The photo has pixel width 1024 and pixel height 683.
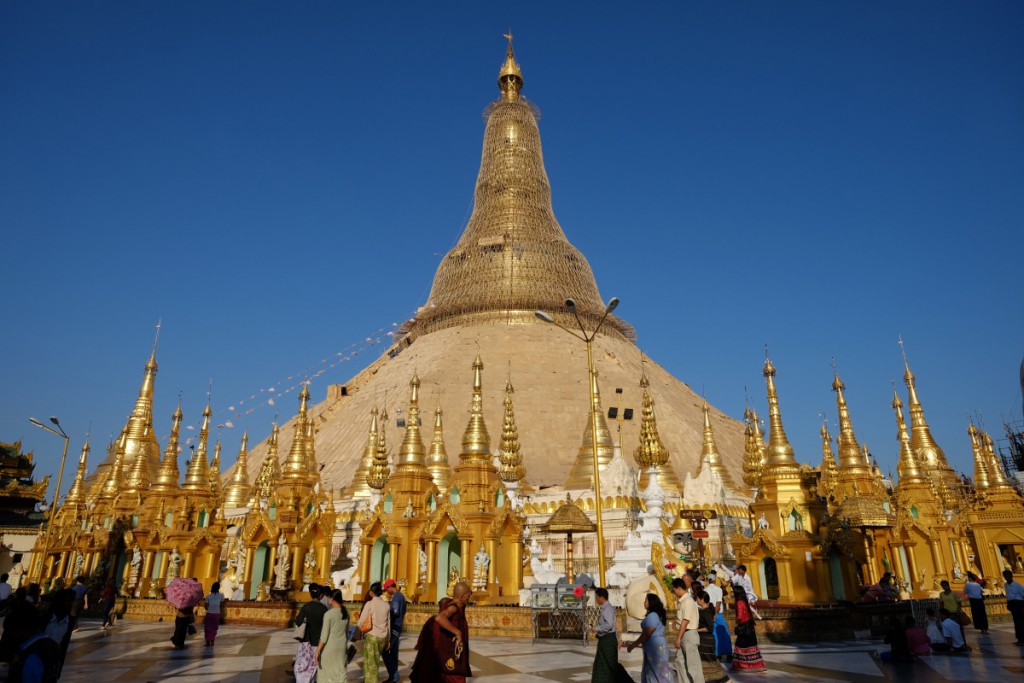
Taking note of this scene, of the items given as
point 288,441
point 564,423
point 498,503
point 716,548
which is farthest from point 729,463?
point 288,441

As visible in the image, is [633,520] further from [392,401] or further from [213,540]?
[392,401]

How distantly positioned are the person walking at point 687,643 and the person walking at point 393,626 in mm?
3678

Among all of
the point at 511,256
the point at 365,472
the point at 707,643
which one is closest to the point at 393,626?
the point at 707,643

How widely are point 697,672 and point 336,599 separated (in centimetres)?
421

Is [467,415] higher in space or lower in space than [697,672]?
higher

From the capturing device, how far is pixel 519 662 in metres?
11.1

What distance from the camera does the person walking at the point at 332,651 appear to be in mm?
7750

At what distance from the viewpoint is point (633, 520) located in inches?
920

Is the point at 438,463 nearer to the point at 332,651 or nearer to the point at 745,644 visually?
the point at 745,644

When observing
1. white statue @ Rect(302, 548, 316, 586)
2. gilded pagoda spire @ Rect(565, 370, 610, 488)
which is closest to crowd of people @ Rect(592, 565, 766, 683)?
white statue @ Rect(302, 548, 316, 586)

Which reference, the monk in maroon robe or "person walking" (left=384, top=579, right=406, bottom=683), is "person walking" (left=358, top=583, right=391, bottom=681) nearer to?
"person walking" (left=384, top=579, right=406, bottom=683)

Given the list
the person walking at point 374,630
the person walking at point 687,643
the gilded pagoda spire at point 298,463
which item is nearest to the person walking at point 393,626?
the person walking at point 374,630

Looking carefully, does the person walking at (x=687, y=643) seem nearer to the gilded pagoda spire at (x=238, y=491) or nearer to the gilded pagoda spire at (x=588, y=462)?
the gilded pagoda spire at (x=588, y=462)

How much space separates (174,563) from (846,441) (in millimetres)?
25882
